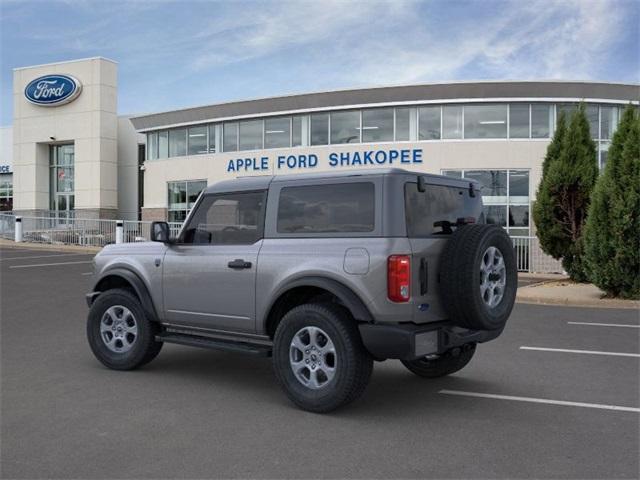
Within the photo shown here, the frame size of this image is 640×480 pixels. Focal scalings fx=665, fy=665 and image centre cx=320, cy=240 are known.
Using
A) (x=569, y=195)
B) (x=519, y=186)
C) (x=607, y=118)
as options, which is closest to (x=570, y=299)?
(x=569, y=195)

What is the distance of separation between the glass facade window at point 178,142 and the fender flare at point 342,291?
27094 millimetres

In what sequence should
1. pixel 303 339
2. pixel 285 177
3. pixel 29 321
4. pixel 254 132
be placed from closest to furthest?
pixel 303 339 < pixel 285 177 < pixel 29 321 < pixel 254 132

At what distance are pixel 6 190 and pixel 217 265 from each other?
41197mm

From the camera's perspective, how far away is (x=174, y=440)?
4.48 m

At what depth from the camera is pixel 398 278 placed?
16.1ft

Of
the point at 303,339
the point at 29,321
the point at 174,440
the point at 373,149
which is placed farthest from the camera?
the point at 373,149

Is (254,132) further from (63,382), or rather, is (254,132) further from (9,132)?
(63,382)

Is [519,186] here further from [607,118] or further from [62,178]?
[62,178]

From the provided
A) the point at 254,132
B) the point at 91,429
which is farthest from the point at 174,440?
the point at 254,132

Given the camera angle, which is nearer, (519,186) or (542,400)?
(542,400)

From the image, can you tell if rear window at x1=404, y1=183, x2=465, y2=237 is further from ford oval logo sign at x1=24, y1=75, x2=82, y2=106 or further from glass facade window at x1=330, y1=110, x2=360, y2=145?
ford oval logo sign at x1=24, y1=75, x2=82, y2=106

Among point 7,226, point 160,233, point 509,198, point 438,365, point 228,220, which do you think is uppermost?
point 509,198

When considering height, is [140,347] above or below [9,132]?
below

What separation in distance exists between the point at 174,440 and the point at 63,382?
7.00 feet
